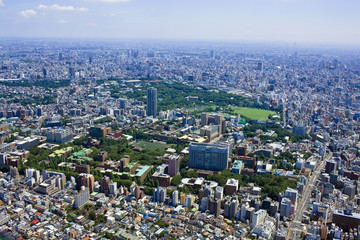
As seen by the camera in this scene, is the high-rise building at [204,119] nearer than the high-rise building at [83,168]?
No

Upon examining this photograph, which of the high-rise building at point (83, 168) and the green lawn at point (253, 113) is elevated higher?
the high-rise building at point (83, 168)

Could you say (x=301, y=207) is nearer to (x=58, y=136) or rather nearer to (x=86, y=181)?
(x=86, y=181)

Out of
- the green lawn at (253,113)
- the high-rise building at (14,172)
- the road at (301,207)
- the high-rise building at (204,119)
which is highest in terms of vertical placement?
the high-rise building at (204,119)

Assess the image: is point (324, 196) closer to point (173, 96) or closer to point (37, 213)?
point (37, 213)

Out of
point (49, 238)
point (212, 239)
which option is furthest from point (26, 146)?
point (212, 239)

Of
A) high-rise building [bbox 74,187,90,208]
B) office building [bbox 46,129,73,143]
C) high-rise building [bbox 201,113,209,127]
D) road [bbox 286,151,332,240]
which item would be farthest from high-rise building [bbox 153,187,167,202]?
high-rise building [bbox 201,113,209,127]

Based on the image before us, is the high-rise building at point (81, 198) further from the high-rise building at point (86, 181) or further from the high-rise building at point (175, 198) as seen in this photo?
the high-rise building at point (175, 198)

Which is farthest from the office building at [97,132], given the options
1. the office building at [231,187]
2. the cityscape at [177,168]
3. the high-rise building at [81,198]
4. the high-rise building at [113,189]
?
the office building at [231,187]
